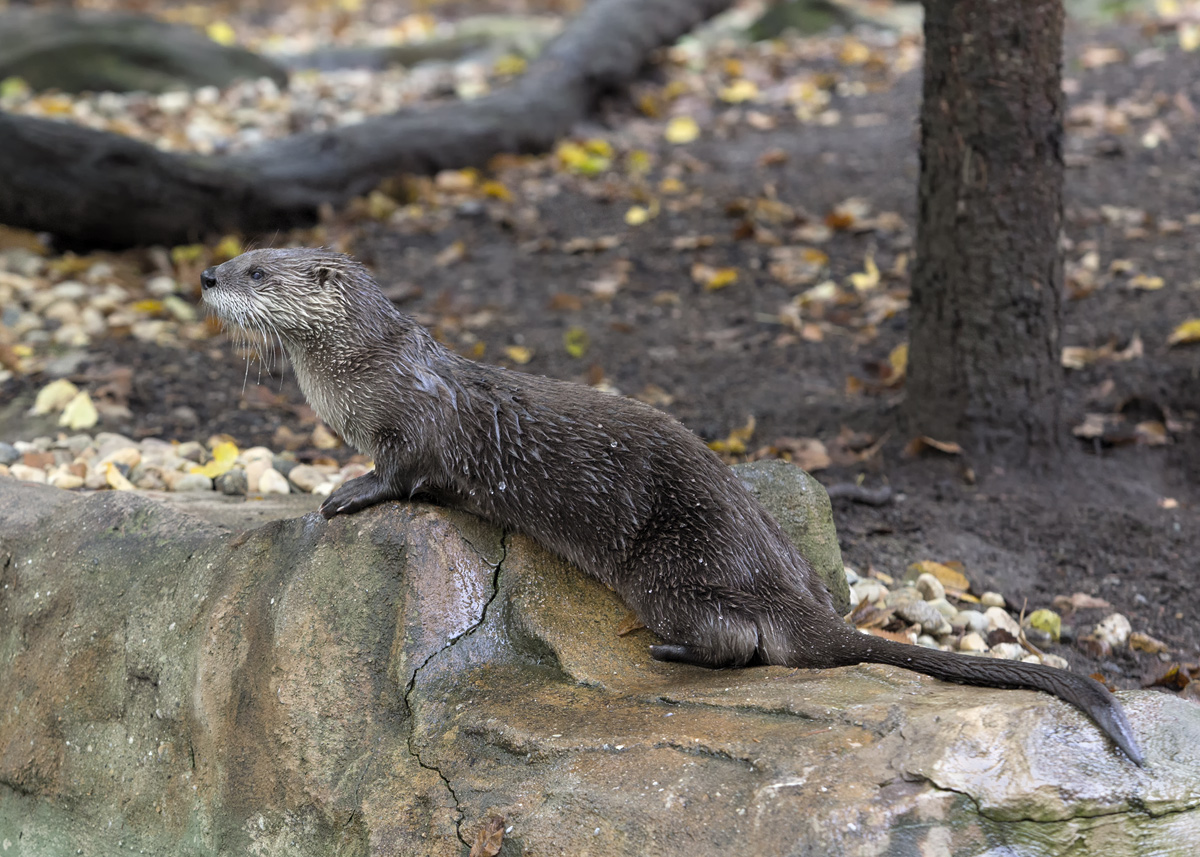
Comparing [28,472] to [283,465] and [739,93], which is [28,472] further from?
[739,93]

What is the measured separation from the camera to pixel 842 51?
30.1 feet

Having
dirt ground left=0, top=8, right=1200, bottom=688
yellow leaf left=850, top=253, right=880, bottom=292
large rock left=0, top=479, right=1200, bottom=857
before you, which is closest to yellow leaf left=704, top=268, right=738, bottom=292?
dirt ground left=0, top=8, right=1200, bottom=688

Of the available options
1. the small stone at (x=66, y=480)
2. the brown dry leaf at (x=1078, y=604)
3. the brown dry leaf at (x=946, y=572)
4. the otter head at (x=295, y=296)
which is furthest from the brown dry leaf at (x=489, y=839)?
the small stone at (x=66, y=480)

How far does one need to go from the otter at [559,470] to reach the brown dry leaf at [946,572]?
2.89 ft

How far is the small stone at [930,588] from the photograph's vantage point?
11.3 feet

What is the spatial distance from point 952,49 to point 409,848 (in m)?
3.01

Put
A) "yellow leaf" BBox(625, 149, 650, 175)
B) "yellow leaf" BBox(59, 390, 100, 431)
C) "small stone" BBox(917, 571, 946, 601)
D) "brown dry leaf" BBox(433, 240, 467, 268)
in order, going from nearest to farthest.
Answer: "small stone" BBox(917, 571, 946, 601) < "yellow leaf" BBox(59, 390, 100, 431) < "brown dry leaf" BBox(433, 240, 467, 268) < "yellow leaf" BBox(625, 149, 650, 175)

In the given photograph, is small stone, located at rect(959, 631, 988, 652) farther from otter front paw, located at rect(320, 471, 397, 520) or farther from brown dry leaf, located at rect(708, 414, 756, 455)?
otter front paw, located at rect(320, 471, 397, 520)

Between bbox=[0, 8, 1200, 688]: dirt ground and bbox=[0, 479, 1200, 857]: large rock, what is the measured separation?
0.89 m

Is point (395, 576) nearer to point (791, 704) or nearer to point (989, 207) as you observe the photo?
point (791, 704)

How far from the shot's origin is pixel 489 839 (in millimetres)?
2188

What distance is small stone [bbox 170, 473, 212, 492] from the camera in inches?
151

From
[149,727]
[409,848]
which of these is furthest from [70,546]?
[409,848]

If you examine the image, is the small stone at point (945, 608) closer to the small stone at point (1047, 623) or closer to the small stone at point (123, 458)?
the small stone at point (1047, 623)
